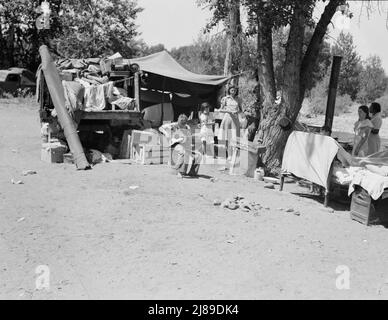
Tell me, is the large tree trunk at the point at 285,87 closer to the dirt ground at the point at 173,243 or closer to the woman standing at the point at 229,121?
the woman standing at the point at 229,121

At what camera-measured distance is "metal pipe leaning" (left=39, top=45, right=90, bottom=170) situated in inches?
404

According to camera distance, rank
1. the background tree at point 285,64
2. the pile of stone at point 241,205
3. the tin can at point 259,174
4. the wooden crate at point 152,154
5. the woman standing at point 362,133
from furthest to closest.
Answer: the wooden crate at point 152,154, the tin can at point 259,174, the background tree at point 285,64, the woman standing at point 362,133, the pile of stone at point 241,205

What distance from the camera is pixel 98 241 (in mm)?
6047

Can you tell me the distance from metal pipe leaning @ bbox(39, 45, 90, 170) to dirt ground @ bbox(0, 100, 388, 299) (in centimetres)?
83

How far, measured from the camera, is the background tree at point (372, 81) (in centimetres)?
4241

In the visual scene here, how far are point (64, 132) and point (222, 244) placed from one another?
5.89m

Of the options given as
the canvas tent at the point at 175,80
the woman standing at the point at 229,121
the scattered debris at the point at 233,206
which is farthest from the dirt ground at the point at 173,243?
the canvas tent at the point at 175,80

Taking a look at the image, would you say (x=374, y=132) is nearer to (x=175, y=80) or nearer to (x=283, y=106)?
(x=283, y=106)

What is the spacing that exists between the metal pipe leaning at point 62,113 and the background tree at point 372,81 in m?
33.7

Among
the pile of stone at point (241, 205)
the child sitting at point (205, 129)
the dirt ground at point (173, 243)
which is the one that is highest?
the child sitting at point (205, 129)
